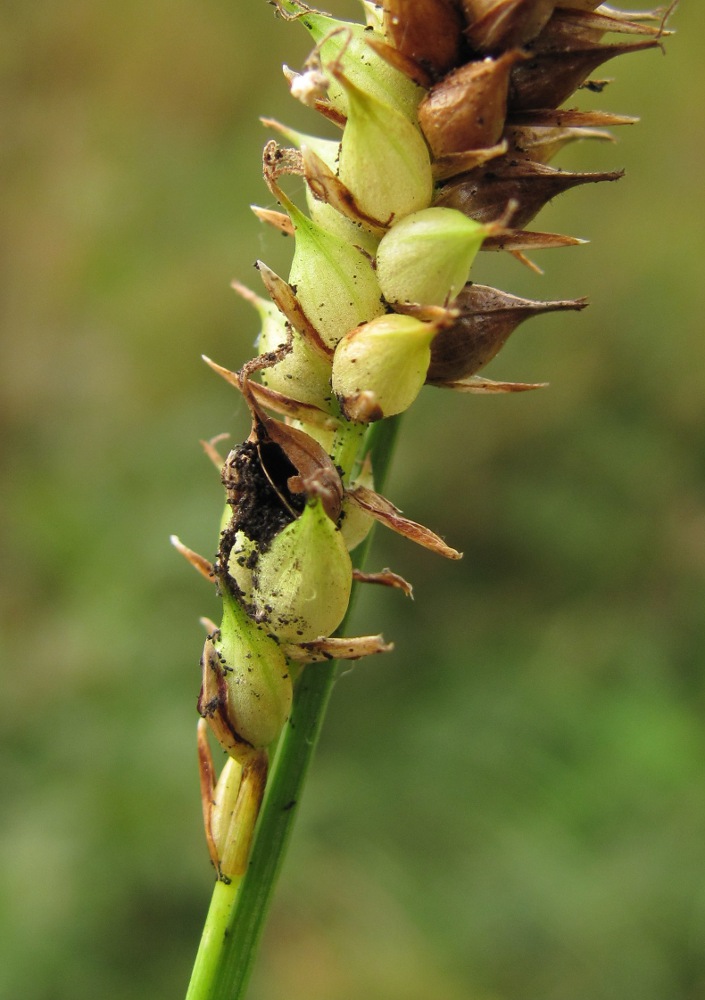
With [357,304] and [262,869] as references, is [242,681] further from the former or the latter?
[357,304]

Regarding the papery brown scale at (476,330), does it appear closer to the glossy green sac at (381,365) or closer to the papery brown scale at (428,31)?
the glossy green sac at (381,365)

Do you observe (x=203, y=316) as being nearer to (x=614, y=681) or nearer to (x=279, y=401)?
(x=614, y=681)

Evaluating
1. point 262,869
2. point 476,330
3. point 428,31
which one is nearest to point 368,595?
point 262,869

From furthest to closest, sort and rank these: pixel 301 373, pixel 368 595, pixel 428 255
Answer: pixel 368 595
pixel 301 373
pixel 428 255

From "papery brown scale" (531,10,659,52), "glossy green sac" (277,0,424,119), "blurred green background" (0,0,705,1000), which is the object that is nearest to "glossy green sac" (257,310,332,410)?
"glossy green sac" (277,0,424,119)

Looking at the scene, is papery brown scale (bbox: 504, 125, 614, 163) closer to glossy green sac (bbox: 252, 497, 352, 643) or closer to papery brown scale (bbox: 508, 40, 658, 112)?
papery brown scale (bbox: 508, 40, 658, 112)

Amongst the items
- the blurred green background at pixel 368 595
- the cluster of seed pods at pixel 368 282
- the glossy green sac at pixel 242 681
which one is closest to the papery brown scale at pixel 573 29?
the cluster of seed pods at pixel 368 282
